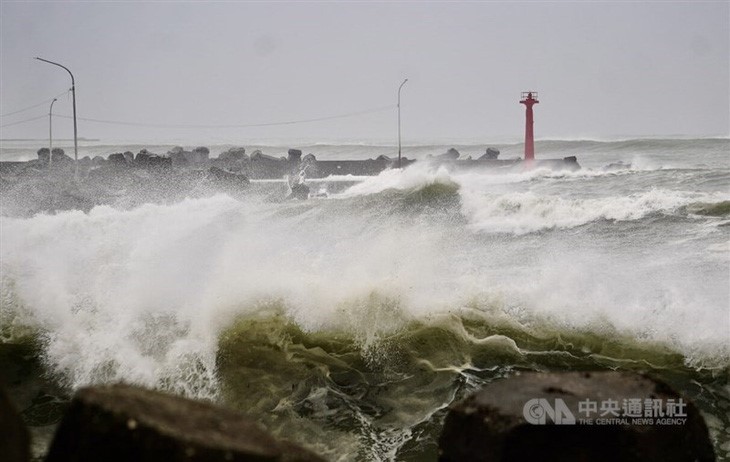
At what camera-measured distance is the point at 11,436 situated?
2.16 metres

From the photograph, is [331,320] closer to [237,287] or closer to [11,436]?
[237,287]

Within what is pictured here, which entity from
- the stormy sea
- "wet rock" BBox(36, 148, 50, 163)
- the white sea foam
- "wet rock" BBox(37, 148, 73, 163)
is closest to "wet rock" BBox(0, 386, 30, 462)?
the stormy sea

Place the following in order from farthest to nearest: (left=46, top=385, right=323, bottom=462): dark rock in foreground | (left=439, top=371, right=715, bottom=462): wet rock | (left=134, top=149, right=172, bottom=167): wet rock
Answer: (left=134, top=149, right=172, bottom=167): wet rock
(left=439, top=371, right=715, bottom=462): wet rock
(left=46, top=385, right=323, bottom=462): dark rock in foreground

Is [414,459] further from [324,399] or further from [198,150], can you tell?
[198,150]

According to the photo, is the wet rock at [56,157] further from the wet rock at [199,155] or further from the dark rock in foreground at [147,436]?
the dark rock in foreground at [147,436]

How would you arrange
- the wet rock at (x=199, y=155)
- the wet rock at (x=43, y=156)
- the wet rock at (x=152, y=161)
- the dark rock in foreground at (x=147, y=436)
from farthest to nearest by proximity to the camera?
the wet rock at (x=199, y=155)
the wet rock at (x=43, y=156)
the wet rock at (x=152, y=161)
the dark rock in foreground at (x=147, y=436)

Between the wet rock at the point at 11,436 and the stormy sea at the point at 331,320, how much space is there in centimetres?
246

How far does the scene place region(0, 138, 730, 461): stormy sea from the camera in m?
5.24

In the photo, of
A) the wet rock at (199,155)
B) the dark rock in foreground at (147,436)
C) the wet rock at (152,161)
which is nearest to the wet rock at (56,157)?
the wet rock at (152,161)

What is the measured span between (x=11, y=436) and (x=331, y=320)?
14.8ft

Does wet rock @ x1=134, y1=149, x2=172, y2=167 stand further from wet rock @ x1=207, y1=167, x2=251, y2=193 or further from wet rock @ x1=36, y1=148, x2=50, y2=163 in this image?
wet rock @ x1=36, y1=148, x2=50, y2=163

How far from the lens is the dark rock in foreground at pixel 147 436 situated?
80.3 inches

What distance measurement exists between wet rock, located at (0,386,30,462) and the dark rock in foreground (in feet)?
0.30

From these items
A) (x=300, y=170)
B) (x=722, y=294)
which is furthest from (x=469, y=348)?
(x=300, y=170)
